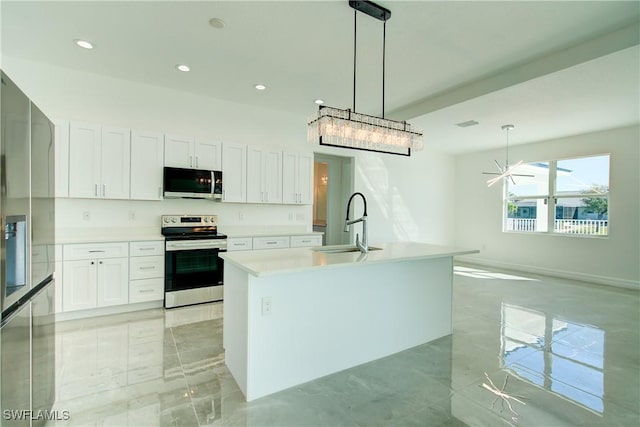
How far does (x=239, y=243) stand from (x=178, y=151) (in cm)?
151

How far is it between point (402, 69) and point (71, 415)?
4.25 meters

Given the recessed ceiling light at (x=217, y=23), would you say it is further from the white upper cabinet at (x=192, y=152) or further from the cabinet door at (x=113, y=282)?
the cabinet door at (x=113, y=282)

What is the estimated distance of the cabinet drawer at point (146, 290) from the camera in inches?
144

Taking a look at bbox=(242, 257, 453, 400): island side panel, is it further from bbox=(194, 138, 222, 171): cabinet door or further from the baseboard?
the baseboard

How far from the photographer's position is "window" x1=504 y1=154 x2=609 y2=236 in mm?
5770

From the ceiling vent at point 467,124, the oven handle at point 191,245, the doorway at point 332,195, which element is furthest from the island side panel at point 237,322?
the ceiling vent at point 467,124

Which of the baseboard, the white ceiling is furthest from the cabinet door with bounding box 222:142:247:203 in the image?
the baseboard

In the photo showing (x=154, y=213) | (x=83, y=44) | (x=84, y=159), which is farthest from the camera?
(x=154, y=213)

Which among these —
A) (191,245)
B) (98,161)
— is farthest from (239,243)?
(98,161)

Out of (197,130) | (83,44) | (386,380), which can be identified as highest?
(83,44)

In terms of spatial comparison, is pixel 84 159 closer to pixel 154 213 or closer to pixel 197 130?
pixel 154 213

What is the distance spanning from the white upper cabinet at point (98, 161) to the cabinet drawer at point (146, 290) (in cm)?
111

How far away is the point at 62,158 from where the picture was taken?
349cm

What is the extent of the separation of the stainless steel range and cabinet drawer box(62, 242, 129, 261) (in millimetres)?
474
